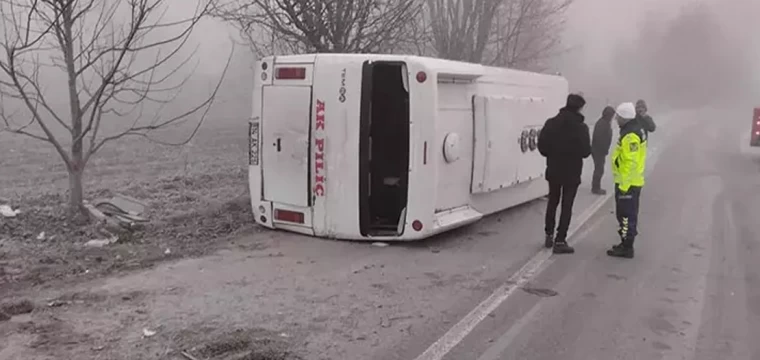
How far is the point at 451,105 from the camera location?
742 centimetres

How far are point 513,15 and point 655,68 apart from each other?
31804 mm

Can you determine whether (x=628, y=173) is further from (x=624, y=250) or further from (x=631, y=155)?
(x=624, y=250)

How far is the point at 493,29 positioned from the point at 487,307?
619 inches

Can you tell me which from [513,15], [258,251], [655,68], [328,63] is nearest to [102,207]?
[258,251]

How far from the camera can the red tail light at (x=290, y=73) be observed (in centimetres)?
713

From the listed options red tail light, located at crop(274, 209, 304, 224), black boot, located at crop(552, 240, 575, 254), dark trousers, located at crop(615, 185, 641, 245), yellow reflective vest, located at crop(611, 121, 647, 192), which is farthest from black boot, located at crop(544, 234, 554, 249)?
red tail light, located at crop(274, 209, 304, 224)

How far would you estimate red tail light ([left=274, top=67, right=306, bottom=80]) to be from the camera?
713 cm

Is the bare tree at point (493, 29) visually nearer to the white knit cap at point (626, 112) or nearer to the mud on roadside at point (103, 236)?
the mud on roadside at point (103, 236)

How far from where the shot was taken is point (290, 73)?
7.19 meters

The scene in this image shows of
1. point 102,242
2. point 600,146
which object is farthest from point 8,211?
point 600,146

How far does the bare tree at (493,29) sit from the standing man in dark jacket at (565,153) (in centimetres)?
960

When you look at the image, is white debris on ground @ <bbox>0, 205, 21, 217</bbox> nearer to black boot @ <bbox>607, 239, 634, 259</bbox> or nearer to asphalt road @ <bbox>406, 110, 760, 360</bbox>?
asphalt road @ <bbox>406, 110, 760, 360</bbox>

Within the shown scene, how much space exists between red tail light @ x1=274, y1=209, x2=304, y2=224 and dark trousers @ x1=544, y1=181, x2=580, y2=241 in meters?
2.61

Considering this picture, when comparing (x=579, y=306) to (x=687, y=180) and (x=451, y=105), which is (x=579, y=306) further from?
(x=687, y=180)
